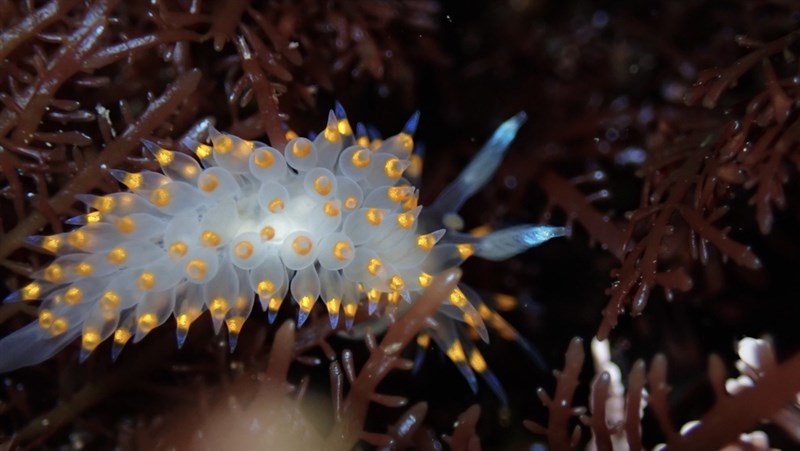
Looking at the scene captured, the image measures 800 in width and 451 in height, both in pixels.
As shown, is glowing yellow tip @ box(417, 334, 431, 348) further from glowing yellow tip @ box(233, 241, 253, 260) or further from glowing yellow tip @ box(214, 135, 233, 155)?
glowing yellow tip @ box(214, 135, 233, 155)

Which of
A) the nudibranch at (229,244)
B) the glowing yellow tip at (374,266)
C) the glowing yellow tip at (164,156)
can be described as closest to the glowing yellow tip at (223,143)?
the nudibranch at (229,244)

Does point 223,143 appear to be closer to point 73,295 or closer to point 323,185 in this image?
point 323,185

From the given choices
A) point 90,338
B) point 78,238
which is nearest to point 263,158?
point 78,238

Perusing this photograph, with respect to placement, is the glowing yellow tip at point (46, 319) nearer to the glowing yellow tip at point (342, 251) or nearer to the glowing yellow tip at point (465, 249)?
the glowing yellow tip at point (342, 251)

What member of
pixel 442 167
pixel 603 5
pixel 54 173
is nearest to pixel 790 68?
pixel 603 5

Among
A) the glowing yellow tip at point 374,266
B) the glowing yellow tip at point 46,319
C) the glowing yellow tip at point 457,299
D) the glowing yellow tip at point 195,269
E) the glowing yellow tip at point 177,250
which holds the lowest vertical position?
the glowing yellow tip at point 457,299

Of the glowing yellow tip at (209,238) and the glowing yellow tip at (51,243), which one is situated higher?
the glowing yellow tip at (51,243)
